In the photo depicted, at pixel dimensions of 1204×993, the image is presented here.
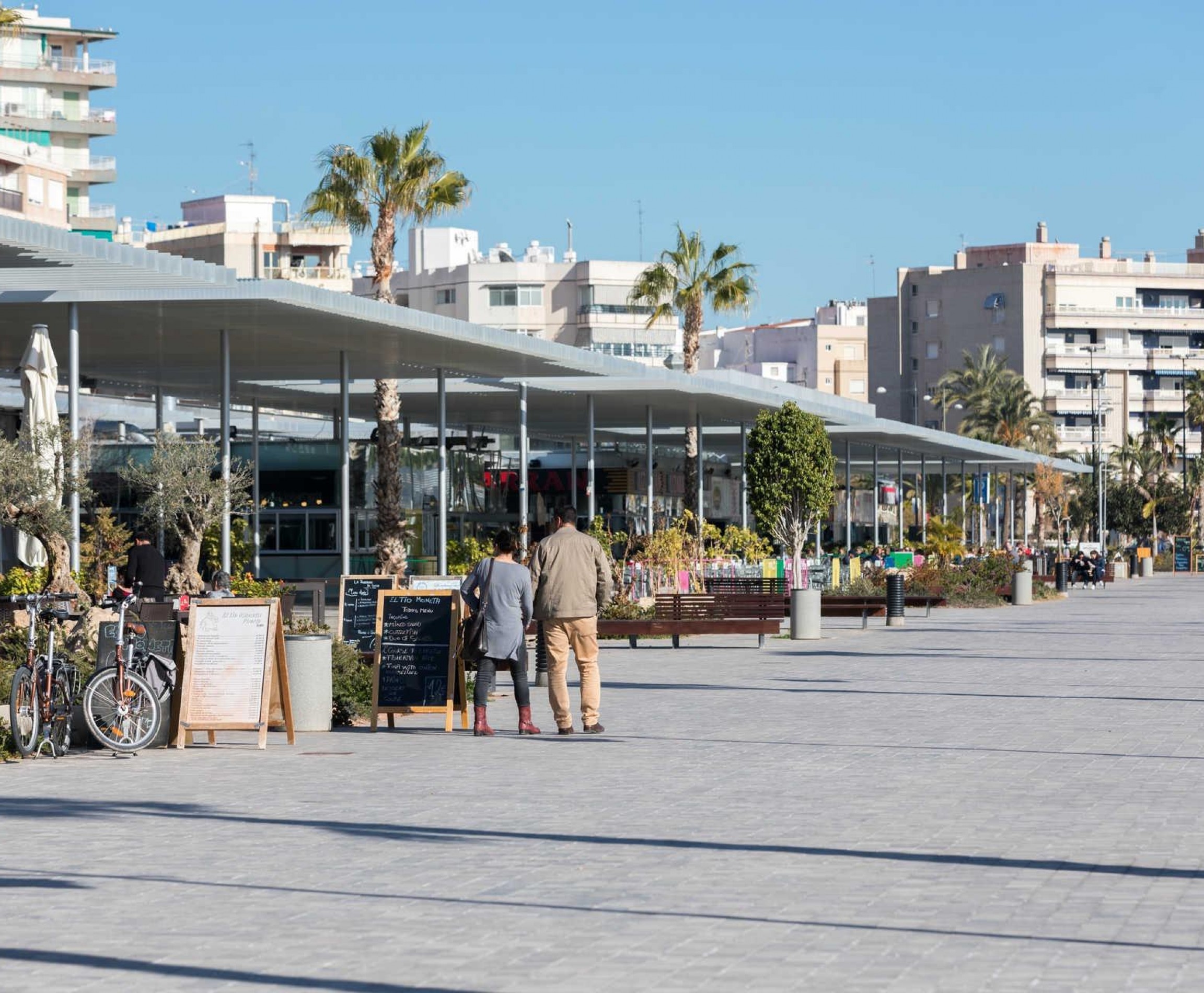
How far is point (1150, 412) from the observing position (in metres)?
130

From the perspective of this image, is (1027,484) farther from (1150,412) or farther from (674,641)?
(674,641)

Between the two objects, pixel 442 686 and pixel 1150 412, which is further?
pixel 1150 412

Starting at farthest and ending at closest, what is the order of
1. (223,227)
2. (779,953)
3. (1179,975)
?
1. (223,227)
2. (779,953)
3. (1179,975)

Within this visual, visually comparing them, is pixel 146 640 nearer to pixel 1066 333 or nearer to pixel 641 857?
pixel 641 857

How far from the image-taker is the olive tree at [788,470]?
132 ft

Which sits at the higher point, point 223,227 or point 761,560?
point 223,227

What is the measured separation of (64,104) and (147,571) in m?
88.2

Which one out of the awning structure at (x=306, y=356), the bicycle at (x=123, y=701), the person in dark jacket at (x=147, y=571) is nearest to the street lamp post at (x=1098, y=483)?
the awning structure at (x=306, y=356)

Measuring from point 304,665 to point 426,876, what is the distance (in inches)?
266

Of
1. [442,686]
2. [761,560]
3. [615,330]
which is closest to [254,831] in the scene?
[442,686]

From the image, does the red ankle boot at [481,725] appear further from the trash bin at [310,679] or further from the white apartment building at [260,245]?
the white apartment building at [260,245]

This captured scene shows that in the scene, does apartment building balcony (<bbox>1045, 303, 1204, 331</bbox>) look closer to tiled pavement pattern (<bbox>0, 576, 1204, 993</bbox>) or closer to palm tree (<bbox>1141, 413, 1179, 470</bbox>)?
palm tree (<bbox>1141, 413, 1179, 470</bbox>)

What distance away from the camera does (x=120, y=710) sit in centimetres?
1376

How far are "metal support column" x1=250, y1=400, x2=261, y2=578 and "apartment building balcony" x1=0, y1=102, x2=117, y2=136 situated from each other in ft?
209
